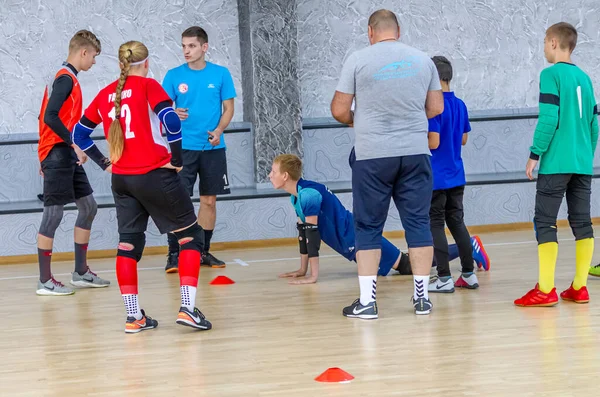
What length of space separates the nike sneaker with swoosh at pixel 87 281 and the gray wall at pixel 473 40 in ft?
10.1

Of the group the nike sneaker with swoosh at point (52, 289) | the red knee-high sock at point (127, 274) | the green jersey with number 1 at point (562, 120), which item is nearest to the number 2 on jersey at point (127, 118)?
the red knee-high sock at point (127, 274)

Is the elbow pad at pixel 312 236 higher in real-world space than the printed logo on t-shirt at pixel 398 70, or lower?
lower

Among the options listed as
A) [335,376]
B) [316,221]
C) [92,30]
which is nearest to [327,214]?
[316,221]

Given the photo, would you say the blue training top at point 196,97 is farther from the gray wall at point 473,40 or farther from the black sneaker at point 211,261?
the gray wall at point 473,40

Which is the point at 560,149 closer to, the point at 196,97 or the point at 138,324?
the point at 138,324

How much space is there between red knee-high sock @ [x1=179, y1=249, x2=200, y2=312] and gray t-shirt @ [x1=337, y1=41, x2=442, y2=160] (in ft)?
2.92

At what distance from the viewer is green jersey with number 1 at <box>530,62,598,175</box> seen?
400 centimetres

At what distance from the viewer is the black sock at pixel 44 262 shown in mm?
4984

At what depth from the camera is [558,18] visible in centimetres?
813

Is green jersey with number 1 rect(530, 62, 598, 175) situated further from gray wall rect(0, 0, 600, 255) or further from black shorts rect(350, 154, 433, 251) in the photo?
gray wall rect(0, 0, 600, 255)

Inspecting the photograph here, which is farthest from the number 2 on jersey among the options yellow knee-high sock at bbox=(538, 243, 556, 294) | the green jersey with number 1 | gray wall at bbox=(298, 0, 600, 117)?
gray wall at bbox=(298, 0, 600, 117)

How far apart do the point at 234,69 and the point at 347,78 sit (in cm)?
387

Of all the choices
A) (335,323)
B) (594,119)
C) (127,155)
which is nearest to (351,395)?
(335,323)

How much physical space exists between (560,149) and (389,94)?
847mm
